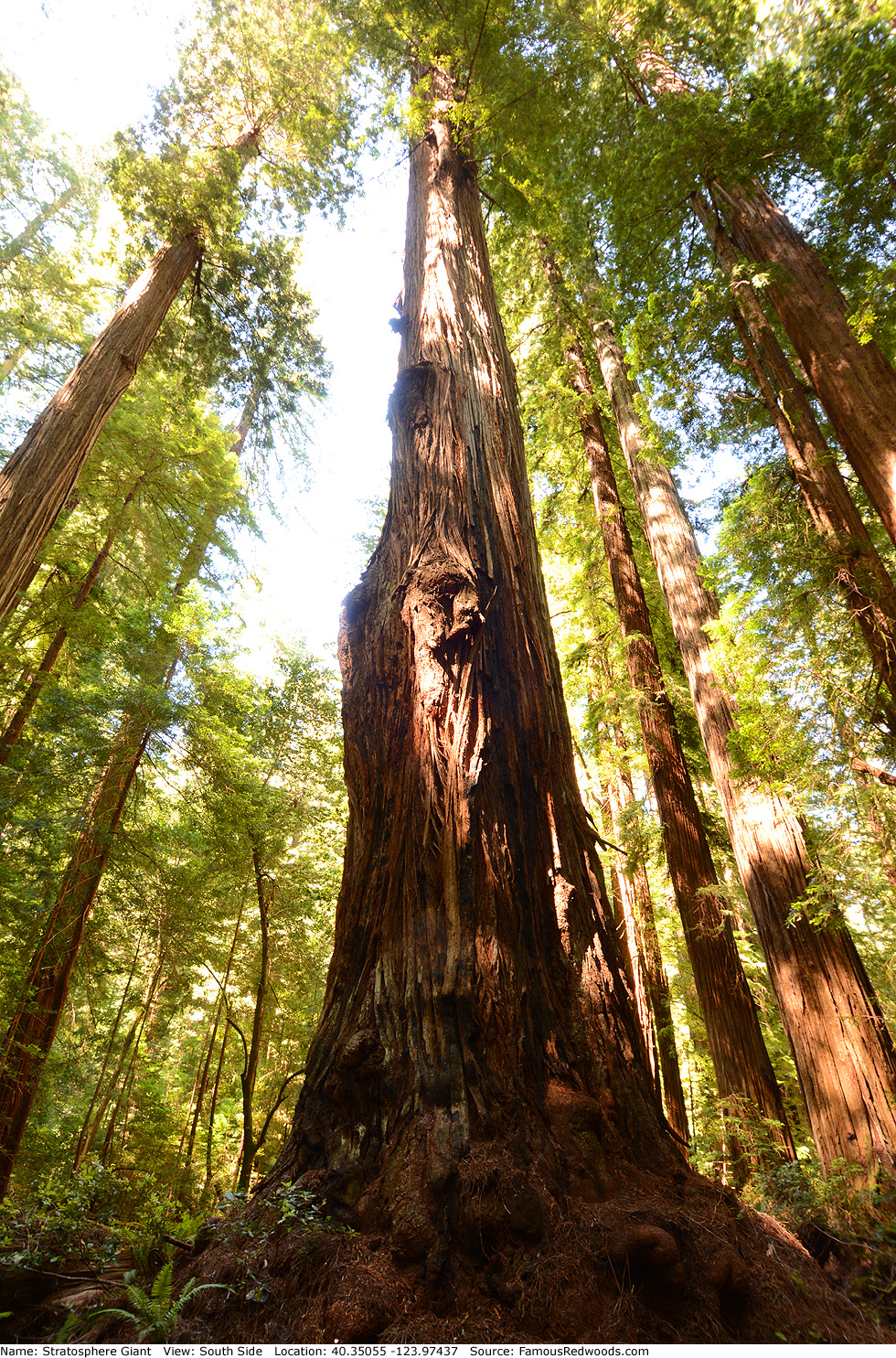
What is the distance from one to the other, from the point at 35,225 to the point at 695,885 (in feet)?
56.0

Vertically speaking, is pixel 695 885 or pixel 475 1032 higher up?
pixel 695 885

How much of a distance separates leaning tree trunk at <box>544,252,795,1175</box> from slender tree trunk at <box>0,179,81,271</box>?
35.3 feet

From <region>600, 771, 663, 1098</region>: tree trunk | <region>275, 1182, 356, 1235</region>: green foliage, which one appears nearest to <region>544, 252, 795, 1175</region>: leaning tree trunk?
<region>600, 771, 663, 1098</region>: tree trunk

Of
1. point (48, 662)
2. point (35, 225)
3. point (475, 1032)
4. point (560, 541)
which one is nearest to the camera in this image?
point (475, 1032)

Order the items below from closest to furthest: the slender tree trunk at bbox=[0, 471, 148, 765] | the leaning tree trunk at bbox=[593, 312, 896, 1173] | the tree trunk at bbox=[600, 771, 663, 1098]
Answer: the leaning tree trunk at bbox=[593, 312, 896, 1173] → the tree trunk at bbox=[600, 771, 663, 1098] → the slender tree trunk at bbox=[0, 471, 148, 765]

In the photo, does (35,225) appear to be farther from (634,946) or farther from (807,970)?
(807,970)

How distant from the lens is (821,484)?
454cm

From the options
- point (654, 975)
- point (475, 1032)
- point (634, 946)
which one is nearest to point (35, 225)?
point (475, 1032)

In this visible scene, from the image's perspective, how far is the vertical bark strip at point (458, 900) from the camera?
175cm

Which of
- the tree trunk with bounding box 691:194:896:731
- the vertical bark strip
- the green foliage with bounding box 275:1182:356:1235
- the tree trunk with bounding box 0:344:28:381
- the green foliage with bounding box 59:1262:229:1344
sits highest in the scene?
the tree trunk with bounding box 0:344:28:381

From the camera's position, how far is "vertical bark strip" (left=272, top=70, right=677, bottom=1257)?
1.75 m

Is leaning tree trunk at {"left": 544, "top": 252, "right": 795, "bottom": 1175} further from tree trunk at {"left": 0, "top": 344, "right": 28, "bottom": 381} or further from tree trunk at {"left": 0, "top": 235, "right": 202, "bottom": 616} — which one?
tree trunk at {"left": 0, "top": 344, "right": 28, "bottom": 381}

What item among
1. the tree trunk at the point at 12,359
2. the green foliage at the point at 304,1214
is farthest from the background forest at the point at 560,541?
the tree trunk at the point at 12,359

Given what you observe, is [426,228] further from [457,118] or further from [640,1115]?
[640,1115]
